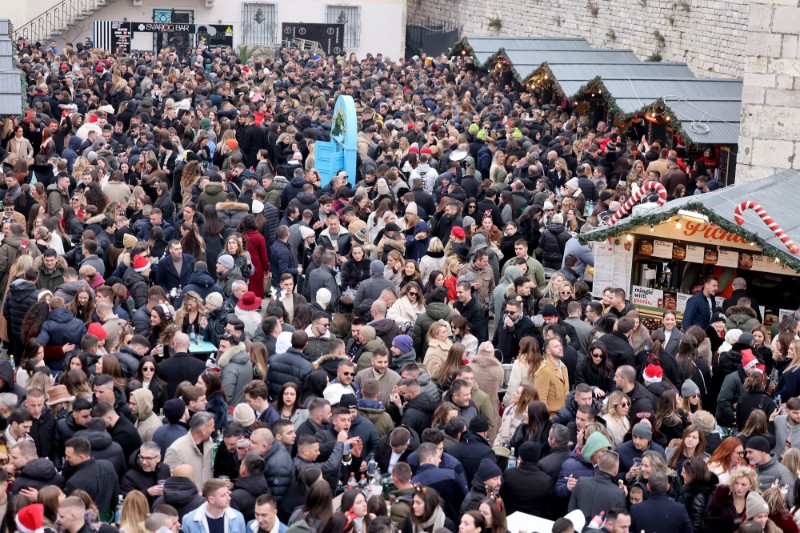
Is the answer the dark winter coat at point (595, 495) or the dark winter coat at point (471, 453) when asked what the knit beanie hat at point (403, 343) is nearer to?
the dark winter coat at point (471, 453)

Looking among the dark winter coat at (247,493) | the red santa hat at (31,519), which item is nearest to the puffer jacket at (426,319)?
the dark winter coat at (247,493)

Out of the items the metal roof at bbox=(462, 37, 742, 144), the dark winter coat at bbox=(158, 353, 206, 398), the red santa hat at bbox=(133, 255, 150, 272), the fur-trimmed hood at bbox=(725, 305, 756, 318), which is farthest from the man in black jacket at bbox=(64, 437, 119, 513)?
the metal roof at bbox=(462, 37, 742, 144)

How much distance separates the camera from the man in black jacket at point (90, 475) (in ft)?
31.4

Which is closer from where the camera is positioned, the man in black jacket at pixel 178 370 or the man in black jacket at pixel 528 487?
the man in black jacket at pixel 528 487

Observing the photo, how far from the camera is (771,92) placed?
836 inches

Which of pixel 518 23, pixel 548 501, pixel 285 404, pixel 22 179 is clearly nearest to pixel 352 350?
pixel 285 404

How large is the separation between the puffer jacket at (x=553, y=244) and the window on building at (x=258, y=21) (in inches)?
1230

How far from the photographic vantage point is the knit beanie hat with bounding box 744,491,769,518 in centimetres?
969

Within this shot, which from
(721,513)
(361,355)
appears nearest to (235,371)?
(361,355)

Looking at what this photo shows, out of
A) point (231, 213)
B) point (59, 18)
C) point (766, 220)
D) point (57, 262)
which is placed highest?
point (59, 18)

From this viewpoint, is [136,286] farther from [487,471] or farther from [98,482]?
[487,471]

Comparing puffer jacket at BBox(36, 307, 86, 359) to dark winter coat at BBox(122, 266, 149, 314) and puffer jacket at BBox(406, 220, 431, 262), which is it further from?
puffer jacket at BBox(406, 220, 431, 262)

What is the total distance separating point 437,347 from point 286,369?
1.55 meters

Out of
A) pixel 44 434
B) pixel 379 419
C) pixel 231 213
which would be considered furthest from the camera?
pixel 231 213
